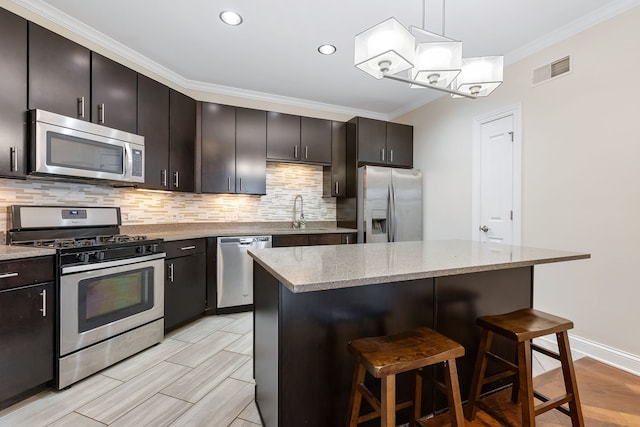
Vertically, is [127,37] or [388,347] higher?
[127,37]

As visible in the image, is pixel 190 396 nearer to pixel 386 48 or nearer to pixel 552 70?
pixel 386 48

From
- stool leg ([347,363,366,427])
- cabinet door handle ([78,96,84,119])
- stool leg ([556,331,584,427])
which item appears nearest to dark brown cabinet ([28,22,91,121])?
cabinet door handle ([78,96,84,119])

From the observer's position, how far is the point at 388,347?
1.24m

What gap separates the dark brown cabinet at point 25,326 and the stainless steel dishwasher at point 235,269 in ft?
4.98

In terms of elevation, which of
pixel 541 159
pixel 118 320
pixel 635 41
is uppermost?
pixel 635 41

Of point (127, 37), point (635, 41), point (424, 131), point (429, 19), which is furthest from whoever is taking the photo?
point (424, 131)

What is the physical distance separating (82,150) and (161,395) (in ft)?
6.03

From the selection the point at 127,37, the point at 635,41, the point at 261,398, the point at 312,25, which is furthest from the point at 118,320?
the point at 635,41

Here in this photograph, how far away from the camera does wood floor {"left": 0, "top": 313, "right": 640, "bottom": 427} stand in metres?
1.69

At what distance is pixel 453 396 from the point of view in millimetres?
1221

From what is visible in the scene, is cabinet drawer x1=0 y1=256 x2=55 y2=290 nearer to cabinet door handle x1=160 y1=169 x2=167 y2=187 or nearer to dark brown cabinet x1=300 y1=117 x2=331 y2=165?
cabinet door handle x1=160 y1=169 x2=167 y2=187

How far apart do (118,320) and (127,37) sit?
2.42m

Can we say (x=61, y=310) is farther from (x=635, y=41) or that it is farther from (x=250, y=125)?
(x=635, y=41)

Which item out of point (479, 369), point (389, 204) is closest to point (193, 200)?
point (389, 204)
